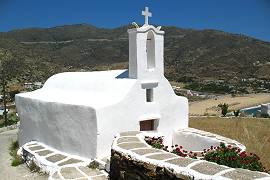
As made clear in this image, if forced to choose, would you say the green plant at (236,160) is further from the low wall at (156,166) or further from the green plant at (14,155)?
the green plant at (14,155)

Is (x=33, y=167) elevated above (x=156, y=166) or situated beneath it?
situated beneath

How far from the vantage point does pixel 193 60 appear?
→ 97.2m

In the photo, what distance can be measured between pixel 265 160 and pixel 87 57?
9709cm

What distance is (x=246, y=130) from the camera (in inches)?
773

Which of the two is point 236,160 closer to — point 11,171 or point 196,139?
point 196,139

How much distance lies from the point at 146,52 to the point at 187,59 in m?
86.5

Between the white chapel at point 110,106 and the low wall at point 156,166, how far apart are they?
7.25 ft

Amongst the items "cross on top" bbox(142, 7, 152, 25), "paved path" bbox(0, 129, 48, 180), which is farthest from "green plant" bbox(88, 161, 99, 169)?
"cross on top" bbox(142, 7, 152, 25)

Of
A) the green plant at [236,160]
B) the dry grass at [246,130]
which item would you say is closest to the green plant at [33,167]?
the green plant at [236,160]

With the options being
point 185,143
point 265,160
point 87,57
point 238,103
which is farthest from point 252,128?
point 87,57

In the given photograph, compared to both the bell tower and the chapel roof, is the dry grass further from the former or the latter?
the chapel roof

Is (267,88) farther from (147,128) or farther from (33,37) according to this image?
(33,37)

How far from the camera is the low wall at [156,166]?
579 centimetres

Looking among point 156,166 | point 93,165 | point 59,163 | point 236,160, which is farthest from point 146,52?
point 156,166
